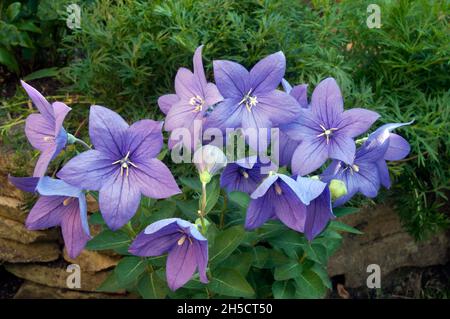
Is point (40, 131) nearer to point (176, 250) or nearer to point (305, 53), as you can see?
point (176, 250)

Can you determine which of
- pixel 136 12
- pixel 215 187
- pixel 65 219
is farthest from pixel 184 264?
pixel 136 12

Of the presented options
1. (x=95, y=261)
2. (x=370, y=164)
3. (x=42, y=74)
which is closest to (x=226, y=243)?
(x=370, y=164)

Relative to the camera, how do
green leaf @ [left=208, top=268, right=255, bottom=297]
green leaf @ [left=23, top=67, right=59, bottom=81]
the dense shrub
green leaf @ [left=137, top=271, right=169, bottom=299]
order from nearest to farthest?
green leaf @ [left=208, top=268, right=255, bottom=297]
green leaf @ [left=137, top=271, right=169, bottom=299]
the dense shrub
green leaf @ [left=23, top=67, right=59, bottom=81]

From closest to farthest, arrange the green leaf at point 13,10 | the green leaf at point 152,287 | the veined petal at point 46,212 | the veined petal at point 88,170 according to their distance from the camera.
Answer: the veined petal at point 88,170
the veined petal at point 46,212
the green leaf at point 152,287
the green leaf at point 13,10

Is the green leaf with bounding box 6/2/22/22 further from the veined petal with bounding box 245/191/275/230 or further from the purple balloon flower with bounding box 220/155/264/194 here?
the veined petal with bounding box 245/191/275/230

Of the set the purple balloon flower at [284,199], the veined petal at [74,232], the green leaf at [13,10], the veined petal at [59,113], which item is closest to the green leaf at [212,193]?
the purple balloon flower at [284,199]

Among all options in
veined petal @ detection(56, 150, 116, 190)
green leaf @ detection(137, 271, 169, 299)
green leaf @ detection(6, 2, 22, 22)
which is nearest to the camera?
veined petal @ detection(56, 150, 116, 190)

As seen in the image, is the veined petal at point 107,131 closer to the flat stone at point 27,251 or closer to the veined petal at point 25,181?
the veined petal at point 25,181

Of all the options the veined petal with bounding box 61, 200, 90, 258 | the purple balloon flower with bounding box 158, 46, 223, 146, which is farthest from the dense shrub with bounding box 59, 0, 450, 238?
the veined petal with bounding box 61, 200, 90, 258
